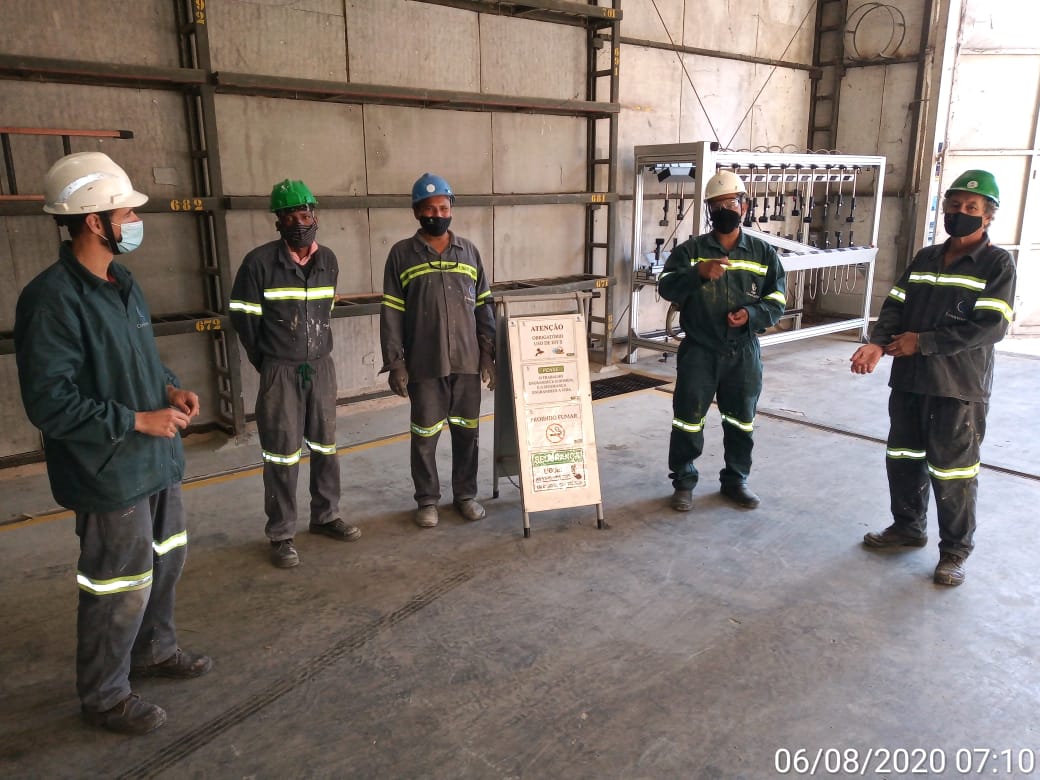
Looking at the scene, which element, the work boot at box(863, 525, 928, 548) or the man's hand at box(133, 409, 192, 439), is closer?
the man's hand at box(133, 409, 192, 439)

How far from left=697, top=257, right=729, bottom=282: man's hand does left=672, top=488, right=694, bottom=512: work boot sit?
4.18 ft

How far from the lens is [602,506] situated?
4441 mm

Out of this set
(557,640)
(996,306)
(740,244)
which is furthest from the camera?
(740,244)

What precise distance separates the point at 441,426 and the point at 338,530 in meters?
0.80

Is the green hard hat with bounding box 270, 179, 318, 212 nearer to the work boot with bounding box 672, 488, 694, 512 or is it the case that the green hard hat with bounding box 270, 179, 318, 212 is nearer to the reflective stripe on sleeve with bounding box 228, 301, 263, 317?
the reflective stripe on sleeve with bounding box 228, 301, 263, 317

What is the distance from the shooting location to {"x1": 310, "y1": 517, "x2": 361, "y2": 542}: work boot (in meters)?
4.04

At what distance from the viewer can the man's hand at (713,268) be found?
4.11 meters

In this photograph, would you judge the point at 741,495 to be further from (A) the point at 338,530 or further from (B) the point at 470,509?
(A) the point at 338,530

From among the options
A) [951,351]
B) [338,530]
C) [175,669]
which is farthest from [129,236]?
[951,351]

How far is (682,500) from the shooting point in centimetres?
445

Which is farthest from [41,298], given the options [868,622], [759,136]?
[759,136]

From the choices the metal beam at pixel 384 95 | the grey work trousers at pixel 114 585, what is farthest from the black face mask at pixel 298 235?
the metal beam at pixel 384 95

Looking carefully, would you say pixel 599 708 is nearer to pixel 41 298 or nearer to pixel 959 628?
pixel 959 628
